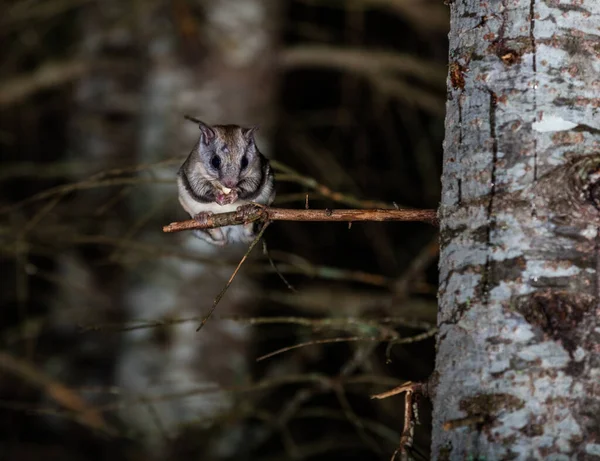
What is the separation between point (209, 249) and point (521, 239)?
3.19m

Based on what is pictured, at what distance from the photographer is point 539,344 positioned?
1.54m

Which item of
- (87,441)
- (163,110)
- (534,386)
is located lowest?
(87,441)

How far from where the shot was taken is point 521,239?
1590 mm

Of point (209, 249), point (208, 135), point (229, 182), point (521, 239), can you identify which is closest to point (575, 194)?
point (521, 239)

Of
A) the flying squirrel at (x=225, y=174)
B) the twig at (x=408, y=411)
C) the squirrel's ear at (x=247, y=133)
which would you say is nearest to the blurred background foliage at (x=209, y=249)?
the flying squirrel at (x=225, y=174)

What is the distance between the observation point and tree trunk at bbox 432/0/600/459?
1.52 m

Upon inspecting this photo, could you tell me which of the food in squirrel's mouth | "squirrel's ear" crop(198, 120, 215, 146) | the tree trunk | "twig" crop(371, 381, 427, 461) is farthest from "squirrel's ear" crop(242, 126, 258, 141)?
"twig" crop(371, 381, 427, 461)

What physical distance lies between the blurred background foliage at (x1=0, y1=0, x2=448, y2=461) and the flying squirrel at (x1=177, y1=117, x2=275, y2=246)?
0.50ft

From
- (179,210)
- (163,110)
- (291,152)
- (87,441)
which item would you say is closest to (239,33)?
(163,110)

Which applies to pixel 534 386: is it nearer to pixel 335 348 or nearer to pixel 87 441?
pixel 335 348

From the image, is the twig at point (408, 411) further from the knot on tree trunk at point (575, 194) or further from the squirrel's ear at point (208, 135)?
the squirrel's ear at point (208, 135)

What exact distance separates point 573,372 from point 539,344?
3.2 inches

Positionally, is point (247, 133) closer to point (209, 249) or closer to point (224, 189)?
point (224, 189)

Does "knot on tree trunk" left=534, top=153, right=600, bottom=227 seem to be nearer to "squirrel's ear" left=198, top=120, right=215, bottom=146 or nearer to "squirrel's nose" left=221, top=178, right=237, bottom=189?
"squirrel's nose" left=221, top=178, right=237, bottom=189
